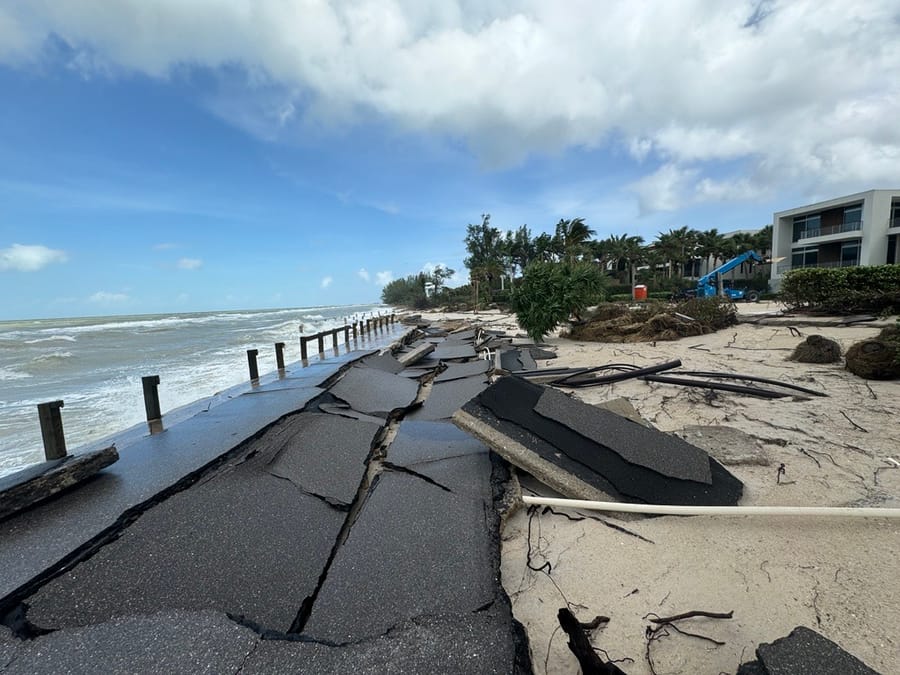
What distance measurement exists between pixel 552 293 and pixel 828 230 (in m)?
37.1

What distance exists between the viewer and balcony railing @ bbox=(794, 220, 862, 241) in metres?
32.4

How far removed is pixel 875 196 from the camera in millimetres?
30938

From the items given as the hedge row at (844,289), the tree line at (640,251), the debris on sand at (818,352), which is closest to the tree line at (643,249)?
the tree line at (640,251)

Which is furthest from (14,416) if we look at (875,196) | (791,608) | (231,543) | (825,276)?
(875,196)

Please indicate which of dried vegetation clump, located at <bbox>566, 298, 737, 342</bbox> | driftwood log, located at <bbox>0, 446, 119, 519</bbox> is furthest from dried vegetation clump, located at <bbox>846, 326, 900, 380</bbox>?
driftwood log, located at <bbox>0, 446, 119, 519</bbox>

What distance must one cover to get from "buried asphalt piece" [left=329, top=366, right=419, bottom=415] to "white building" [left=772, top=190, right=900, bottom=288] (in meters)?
41.0

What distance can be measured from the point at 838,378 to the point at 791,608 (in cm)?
635

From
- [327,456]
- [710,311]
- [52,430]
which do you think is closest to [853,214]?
[710,311]

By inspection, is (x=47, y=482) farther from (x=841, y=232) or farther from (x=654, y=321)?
(x=841, y=232)

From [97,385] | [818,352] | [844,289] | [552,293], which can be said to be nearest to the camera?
[818,352]

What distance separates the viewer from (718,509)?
280 cm

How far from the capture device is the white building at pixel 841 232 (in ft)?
102

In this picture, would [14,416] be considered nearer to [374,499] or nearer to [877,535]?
[374,499]

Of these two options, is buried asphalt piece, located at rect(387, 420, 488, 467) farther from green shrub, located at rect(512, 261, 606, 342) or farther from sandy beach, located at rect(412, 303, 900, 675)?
green shrub, located at rect(512, 261, 606, 342)
